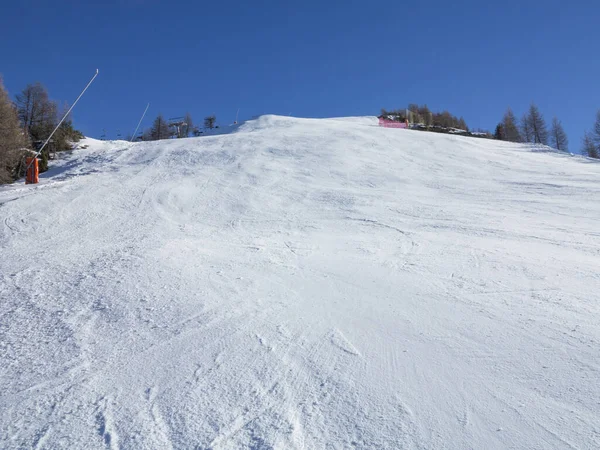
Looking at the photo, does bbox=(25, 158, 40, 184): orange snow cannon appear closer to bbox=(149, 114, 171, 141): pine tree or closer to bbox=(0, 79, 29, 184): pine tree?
bbox=(0, 79, 29, 184): pine tree

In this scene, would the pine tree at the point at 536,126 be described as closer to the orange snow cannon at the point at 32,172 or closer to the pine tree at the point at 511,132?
the pine tree at the point at 511,132

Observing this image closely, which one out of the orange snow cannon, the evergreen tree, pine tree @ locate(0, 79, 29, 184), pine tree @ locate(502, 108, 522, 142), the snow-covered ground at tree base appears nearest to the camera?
the snow-covered ground at tree base

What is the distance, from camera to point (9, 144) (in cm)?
1667

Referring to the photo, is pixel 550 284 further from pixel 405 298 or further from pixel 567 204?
pixel 567 204

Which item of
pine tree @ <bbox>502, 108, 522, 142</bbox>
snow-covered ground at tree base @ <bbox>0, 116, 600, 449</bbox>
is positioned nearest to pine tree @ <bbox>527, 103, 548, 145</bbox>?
pine tree @ <bbox>502, 108, 522, 142</bbox>

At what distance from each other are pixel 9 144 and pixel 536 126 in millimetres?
48955

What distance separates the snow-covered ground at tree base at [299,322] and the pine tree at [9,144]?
594 cm

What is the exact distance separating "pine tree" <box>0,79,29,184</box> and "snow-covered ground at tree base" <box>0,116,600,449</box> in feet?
19.5

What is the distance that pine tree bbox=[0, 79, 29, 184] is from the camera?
16.3 m

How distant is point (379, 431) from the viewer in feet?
10.4

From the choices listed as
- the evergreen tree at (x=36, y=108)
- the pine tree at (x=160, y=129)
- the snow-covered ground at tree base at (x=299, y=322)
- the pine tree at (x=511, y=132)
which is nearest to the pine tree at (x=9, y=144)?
the snow-covered ground at tree base at (x=299, y=322)

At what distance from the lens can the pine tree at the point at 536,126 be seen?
46.5 meters

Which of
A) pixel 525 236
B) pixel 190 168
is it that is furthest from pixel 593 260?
pixel 190 168

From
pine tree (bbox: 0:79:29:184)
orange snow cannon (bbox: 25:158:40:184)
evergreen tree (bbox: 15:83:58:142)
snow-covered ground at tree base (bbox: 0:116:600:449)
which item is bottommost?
snow-covered ground at tree base (bbox: 0:116:600:449)
